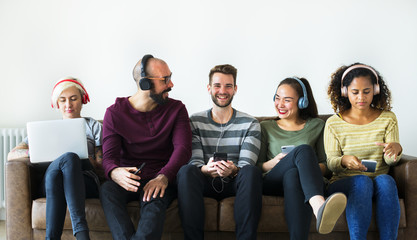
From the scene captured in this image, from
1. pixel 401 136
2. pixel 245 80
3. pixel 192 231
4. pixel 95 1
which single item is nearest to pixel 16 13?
pixel 95 1

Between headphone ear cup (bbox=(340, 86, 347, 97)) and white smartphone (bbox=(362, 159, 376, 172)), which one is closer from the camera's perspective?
white smartphone (bbox=(362, 159, 376, 172))

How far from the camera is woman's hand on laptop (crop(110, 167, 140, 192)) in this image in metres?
2.11

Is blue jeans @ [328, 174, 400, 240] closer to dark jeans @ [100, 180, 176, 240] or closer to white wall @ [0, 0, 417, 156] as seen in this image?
dark jeans @ [100, 180, 176, 240]

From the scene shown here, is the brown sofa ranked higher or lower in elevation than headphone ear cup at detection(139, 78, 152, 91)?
lower

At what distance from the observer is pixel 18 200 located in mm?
2264

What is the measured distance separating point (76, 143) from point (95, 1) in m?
1.49

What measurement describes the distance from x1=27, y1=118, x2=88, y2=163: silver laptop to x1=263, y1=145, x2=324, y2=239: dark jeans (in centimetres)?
107

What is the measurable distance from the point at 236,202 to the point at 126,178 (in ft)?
1.87

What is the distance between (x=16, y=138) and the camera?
3217 mm

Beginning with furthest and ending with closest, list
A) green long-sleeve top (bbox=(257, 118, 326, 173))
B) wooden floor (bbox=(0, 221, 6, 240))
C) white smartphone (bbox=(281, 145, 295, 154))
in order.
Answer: wooden floor (bbox=(0, 221, 6, 240)) → green long-sleeve top (bbox=(257, 118, 326, 173)) → white smartphone (bbox=(281, 145, 295, 154))

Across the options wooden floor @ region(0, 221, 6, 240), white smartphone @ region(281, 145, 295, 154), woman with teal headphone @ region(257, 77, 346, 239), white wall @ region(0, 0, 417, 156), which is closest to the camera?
woman with teal headphone @ region(257, 77, 346, 239)

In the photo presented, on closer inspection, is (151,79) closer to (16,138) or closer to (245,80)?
(245,80)

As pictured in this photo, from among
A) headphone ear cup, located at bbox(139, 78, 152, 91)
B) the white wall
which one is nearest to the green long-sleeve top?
the white wall

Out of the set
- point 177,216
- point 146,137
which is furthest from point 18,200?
point 177,216
